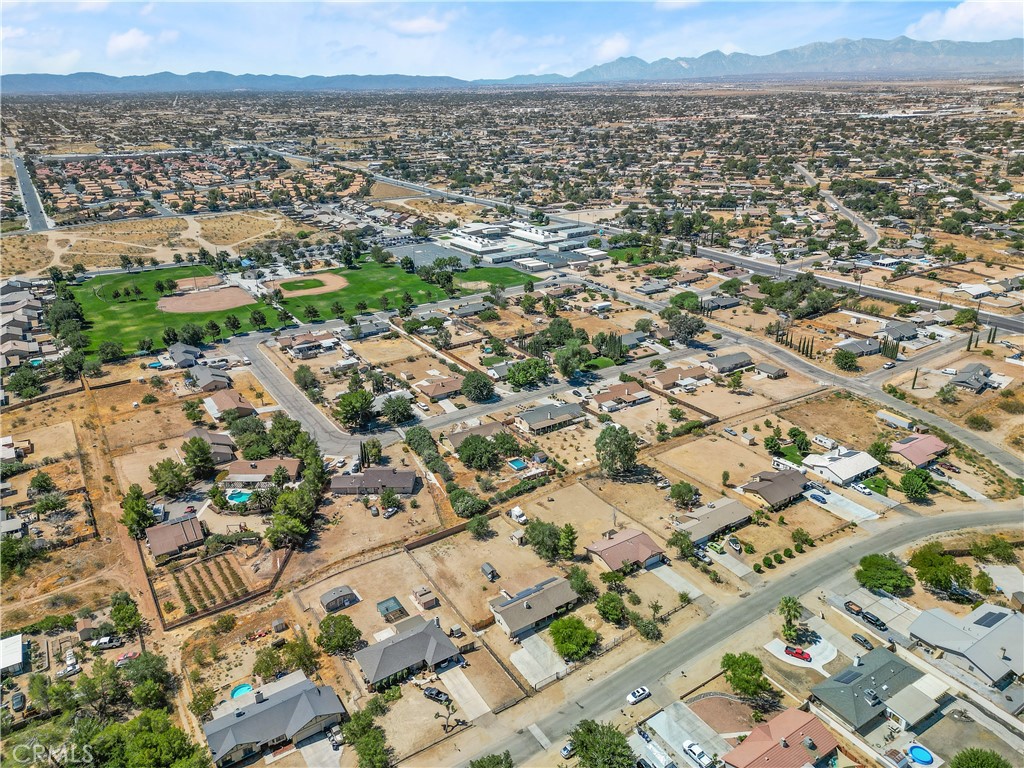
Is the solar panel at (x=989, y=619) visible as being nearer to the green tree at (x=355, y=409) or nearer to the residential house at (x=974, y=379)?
the residential house at (x=974, y=379)

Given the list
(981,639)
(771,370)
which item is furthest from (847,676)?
(771,370)

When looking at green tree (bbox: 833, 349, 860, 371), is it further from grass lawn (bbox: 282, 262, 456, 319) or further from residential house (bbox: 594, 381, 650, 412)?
grass lawn (bbox: 282, 262, 456, 319)

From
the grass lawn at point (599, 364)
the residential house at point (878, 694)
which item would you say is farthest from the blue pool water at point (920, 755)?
the grass lawn at point (599, 364)

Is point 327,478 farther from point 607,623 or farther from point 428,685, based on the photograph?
point 607,623

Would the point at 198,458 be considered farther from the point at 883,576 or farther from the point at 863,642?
the point at 883,576

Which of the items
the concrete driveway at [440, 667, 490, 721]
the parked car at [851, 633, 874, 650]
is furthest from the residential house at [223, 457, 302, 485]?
the parked car at [851, 633, 874, 650]

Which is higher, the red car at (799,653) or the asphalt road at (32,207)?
the asphalt road at (32,207)
